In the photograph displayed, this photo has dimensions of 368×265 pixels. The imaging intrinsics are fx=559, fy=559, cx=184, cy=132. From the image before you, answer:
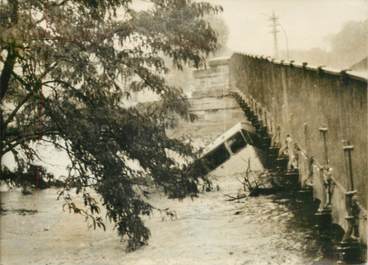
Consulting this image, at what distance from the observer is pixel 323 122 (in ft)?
15.0

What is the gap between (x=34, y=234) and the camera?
7.27 m

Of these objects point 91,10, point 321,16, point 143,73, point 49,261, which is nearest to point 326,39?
point 321,16

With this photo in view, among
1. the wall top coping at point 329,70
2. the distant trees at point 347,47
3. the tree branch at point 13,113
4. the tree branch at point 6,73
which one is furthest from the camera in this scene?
the tree branch at point 13,113

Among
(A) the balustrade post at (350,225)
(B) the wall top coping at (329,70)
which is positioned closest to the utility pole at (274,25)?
(B) the wall top coping at (329,70)

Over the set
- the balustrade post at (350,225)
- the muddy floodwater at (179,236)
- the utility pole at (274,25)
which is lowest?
the muddy floodwater at (179,236)

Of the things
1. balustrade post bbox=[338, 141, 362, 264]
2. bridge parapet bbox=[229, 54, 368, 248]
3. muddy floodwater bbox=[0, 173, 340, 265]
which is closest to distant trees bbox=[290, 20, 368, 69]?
bridge parapet bbox=[229, 54, 368, 248]

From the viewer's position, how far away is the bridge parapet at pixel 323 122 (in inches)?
147

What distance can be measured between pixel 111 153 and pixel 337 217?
91.2 inches

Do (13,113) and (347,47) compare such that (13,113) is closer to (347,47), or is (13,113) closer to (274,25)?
(274,25)

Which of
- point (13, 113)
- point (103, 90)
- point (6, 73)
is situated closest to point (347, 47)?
point (103, 90)

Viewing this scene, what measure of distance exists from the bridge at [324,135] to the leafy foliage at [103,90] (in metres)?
1.10

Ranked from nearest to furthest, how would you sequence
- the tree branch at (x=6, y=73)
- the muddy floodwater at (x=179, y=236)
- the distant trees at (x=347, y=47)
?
the distant trees at (x=347, y=47)
the tree branch at (x=6, y=73)
the muddy floodwater at (x=179, y=236)

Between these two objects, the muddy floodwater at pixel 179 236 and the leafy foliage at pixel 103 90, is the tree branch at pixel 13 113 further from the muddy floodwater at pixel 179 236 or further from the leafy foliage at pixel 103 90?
the muddy floodwater at pixel 179 236

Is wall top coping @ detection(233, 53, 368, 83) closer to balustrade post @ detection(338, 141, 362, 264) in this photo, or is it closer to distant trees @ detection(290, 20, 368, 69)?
distant trees @ detection(290, 20, 368, 69)
